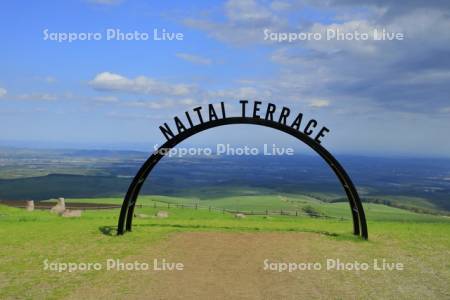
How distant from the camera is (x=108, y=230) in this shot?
904 inches

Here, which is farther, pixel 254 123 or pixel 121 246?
pixel 254 123

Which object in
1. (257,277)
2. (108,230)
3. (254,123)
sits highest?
(254,123)

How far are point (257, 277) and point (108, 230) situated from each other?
10999mm

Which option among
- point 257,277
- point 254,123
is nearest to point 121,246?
point 257,277

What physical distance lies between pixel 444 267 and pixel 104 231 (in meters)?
15.9

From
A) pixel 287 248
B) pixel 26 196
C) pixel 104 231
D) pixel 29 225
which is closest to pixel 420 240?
pixel 287 248

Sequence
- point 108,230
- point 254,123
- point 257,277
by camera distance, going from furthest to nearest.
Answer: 1. point 108,230
2. point 254,123
3. point 257,277

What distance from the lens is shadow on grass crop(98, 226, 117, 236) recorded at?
72.5 ft

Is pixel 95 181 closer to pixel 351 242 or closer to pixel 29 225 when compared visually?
pixel 29 225

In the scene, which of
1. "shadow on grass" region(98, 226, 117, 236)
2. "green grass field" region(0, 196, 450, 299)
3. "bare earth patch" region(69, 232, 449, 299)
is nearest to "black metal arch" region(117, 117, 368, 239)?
"shadow on grass" region(98, 226, 117, 236)

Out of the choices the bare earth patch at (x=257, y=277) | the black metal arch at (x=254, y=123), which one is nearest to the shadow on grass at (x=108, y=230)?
the black metal arch at (x=254, y=123)

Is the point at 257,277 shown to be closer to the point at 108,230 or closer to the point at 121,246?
the point at 121,246

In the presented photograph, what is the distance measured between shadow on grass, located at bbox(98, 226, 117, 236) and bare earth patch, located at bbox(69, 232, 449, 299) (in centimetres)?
365

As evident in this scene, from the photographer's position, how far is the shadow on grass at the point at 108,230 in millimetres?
22103
